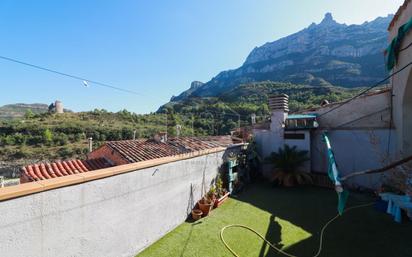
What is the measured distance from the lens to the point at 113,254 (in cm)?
391

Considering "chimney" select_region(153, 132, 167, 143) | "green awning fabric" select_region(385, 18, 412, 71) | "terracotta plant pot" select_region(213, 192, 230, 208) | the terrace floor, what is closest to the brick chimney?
the terrace floor

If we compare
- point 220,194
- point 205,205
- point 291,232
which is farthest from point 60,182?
point 220,194

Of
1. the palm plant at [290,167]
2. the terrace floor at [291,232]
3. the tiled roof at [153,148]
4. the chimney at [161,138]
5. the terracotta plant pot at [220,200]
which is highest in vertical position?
the chimney at [161,138]

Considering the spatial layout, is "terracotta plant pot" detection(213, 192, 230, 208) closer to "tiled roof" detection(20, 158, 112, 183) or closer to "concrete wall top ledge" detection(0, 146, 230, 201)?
"concrete wall top ledge" detection(0, 146, 230, 201)

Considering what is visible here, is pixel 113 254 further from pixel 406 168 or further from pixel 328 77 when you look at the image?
pixel 328 77

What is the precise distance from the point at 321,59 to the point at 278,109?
56.4m

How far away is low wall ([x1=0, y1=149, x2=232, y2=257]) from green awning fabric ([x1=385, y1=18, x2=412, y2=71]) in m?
6.73

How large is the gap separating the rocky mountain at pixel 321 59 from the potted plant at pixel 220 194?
36.5m

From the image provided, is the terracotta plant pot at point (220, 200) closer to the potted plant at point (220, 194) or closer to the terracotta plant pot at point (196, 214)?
the potted plant at point (220, 194)

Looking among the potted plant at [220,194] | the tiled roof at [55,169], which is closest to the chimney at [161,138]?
the tiled roof at [55,169]

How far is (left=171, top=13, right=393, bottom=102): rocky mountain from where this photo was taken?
137 feet

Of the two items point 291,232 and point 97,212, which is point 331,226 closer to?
point 291,232

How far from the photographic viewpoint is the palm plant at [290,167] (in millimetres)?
9234

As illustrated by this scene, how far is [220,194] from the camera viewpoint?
297 inches
